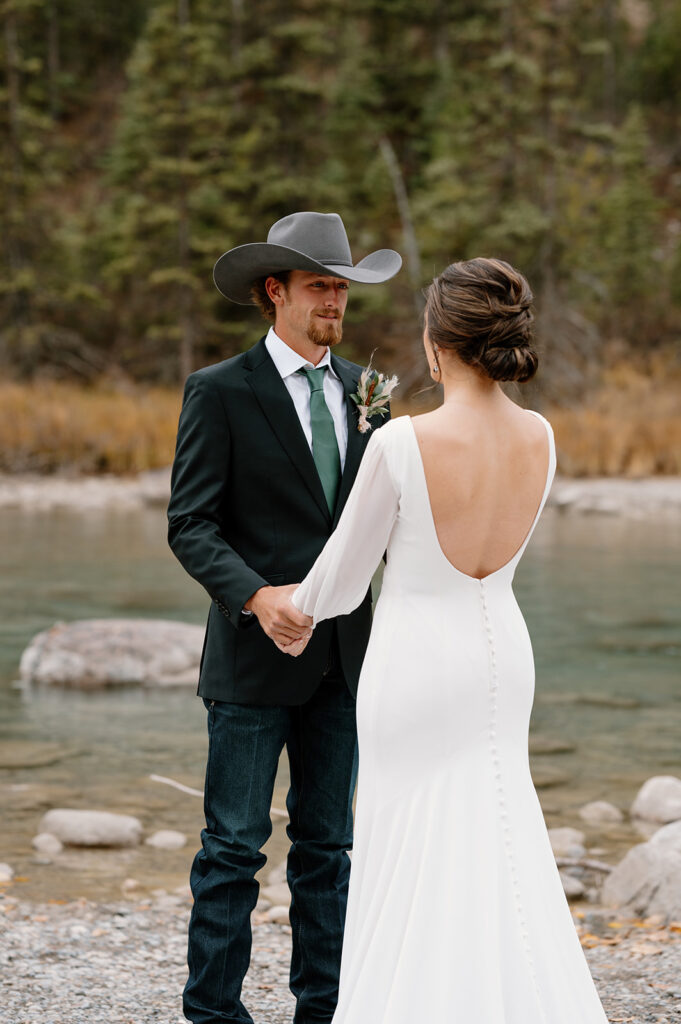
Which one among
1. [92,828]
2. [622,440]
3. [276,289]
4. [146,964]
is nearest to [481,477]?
[276,289]

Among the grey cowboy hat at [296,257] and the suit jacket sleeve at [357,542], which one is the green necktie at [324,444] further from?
the suit jacket sleeve at [357,542]

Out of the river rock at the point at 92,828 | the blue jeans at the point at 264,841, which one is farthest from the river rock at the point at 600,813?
the blue jeans at the point at 264,841

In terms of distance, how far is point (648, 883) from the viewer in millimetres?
4945

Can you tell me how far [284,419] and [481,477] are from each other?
2.43 ft

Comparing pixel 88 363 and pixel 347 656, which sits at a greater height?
pixel 88 363

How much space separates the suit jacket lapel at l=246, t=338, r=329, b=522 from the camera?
10.3 ft

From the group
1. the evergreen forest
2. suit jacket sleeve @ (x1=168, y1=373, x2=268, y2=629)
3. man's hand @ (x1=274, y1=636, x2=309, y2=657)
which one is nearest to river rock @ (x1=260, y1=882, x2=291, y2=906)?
suit jacket sleeve @ (x1=168, y1=373, x2=268, y2=629)

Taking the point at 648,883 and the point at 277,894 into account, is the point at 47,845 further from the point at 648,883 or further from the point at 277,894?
the point at 648,883

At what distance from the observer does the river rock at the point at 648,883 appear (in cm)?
481

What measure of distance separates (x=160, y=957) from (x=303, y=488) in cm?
194

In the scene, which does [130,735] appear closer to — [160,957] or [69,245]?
[160,957]

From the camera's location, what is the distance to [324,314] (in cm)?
320

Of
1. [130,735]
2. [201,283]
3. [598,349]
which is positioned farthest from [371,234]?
[130,735]

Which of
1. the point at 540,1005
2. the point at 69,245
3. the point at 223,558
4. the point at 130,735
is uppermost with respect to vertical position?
the point at 69,245
